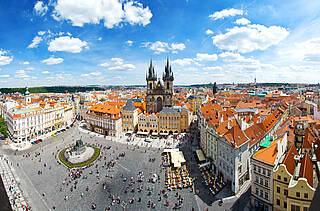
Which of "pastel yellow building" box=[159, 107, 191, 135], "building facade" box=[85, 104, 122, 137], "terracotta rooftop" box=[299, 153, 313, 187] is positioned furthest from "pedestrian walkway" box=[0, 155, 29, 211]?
"pastel yellow building" box=[159, 107, 191, 135]

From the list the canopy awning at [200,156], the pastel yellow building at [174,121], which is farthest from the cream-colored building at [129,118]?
the canopy awning at [200,156]

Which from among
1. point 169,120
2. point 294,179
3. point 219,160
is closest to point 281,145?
point 294,179

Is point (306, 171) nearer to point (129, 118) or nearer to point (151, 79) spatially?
point (129, 118)

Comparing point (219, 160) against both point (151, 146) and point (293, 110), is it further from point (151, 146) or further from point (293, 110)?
point (293, 110)

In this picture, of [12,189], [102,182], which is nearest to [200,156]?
[102,182]

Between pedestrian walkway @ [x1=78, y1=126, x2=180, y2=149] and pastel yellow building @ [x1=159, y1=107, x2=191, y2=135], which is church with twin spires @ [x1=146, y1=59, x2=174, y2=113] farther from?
pedestrian walkway @ [x1=78, y1=126, x2=180, y2=149]
